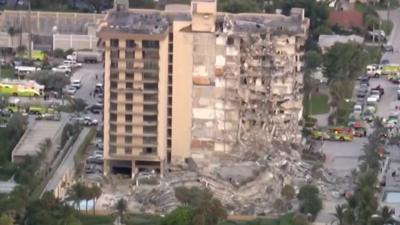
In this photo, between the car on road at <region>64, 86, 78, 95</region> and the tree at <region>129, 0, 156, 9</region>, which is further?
the tree at <region>129, 0, 156, 9</region>

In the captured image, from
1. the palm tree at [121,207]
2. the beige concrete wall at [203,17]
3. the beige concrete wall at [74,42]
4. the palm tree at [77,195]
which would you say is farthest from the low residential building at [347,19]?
the palm tree at [77,195]

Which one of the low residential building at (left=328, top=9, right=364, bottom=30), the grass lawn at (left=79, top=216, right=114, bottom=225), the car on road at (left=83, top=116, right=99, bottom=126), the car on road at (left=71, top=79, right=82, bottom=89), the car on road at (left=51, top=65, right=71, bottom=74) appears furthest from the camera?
the low residential building at (left=328, top=9, right=364, bottom=30)

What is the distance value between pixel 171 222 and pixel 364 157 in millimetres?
4178

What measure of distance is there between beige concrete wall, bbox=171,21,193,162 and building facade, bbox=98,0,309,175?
12 mm

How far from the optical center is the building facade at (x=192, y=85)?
22906 mm

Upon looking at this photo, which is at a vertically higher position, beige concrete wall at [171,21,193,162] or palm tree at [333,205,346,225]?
beige concrete wall at [171,21,193,162]

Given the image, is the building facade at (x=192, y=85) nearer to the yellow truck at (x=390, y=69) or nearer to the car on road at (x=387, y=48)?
the yellow truck at (x=390, y=69)

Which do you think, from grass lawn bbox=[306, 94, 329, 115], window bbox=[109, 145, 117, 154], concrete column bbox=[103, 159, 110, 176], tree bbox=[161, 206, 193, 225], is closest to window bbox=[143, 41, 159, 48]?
window bbox=[109, 145, 117, 154]

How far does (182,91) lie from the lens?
23234mm

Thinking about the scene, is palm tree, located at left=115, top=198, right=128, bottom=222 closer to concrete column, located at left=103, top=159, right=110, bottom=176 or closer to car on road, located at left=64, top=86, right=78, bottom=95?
concrete column, located at left=103, top=159, right=110, bottom=176

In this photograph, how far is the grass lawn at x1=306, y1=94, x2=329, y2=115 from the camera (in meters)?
26.6

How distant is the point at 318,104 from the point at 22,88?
4.32 m

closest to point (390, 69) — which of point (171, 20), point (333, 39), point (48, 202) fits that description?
point (333, 39)

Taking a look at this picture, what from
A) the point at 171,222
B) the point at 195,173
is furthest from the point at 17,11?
the point at 171,222
